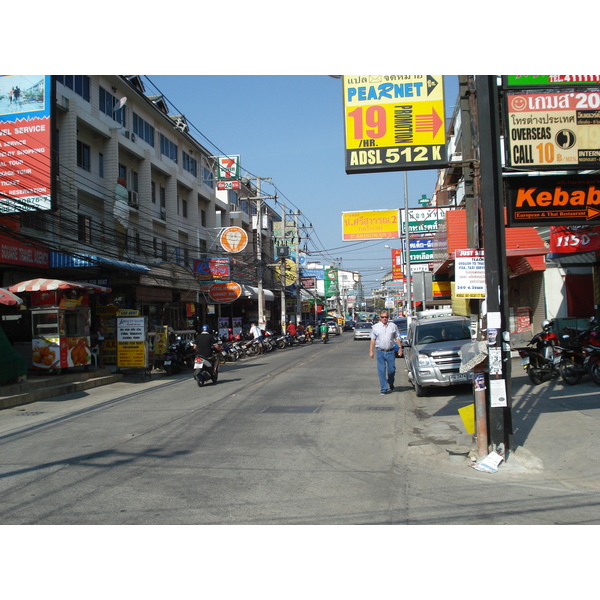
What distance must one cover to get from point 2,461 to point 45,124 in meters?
12.9

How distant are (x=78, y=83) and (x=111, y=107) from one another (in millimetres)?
3209

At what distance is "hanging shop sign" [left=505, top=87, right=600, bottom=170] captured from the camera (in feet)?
25.5

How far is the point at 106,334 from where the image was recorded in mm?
22016

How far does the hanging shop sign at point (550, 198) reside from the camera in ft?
26.6

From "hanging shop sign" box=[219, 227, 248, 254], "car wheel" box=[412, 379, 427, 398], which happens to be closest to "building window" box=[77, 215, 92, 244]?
"hanging shop sign" box=[219, 227, 248, 254]

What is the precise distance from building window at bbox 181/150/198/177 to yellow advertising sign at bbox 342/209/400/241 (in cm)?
1977

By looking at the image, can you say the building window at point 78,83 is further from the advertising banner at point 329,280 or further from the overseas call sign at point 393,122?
the advertising banner at point 329,280

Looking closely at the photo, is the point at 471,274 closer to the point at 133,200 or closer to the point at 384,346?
the point at 384,346

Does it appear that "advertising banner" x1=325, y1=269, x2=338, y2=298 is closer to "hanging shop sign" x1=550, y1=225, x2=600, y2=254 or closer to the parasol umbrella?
the parasol umbrella

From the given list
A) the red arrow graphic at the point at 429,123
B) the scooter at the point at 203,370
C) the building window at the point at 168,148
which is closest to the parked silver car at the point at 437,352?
the red arrow graphic at the point at 429,123

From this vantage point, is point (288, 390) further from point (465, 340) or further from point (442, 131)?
point (442, 131)

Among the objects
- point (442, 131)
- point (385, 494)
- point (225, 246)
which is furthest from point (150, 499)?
point (225, 246)

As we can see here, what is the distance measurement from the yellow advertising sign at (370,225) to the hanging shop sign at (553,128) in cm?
1369

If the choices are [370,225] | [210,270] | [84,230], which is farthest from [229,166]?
[370,225]
